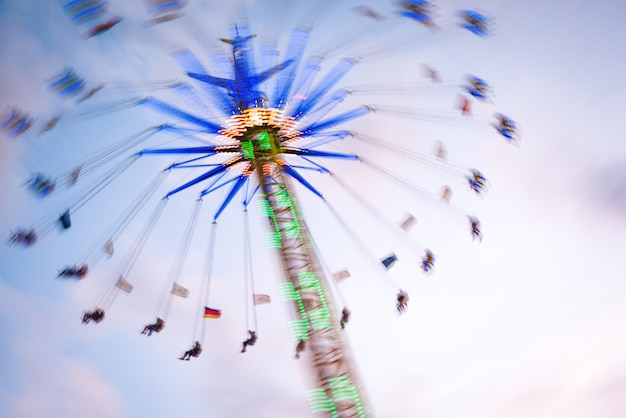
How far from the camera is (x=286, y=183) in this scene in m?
10.6

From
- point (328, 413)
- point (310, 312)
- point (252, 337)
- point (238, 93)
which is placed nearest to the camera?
point (328, 413)

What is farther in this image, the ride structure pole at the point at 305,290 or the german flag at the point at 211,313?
the german flag at the point at 211,313

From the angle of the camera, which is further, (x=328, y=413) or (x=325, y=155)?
(x=325, y=155)

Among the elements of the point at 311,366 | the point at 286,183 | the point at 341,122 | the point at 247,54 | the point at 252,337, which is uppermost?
the point at 247,54

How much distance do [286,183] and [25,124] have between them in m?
7.28

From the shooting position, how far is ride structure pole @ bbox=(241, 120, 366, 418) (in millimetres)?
7812

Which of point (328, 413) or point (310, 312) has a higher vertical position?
point (310, 312)

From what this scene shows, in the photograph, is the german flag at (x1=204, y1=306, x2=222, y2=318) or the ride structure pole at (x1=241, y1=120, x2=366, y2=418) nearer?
the ride structure pole at (x1=241, y1=120, x2=366, y2=418)

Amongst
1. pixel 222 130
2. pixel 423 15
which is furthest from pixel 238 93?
pixel 423 15

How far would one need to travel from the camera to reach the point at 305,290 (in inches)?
349

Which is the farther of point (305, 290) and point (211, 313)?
point (211, 313)

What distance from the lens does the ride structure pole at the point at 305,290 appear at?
7812 millimetres

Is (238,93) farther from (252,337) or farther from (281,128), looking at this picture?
(252,337)

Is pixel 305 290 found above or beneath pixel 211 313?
beneath
